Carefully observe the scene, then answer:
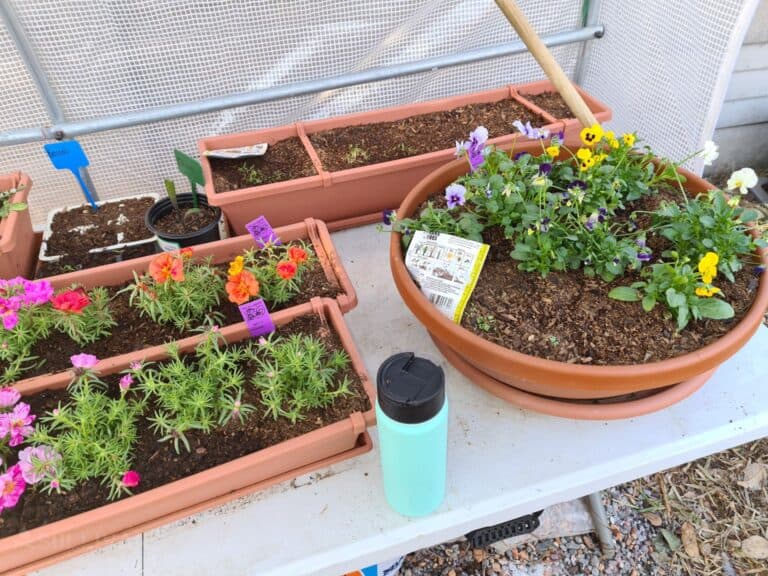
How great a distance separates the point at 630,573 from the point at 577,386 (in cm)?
94

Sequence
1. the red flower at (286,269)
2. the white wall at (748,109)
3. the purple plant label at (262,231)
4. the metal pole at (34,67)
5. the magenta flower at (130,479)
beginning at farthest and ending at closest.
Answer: the white wall at (748,109) → the metal pole at (34,67) → the purple plant label at (262,231) → the red flower at (286,269) → the magenta flower at (130,479)

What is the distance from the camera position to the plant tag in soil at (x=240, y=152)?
4.28 feet

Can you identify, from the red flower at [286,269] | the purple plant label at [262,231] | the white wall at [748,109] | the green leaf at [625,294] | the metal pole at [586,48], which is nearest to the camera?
the green leaf at [625,294]

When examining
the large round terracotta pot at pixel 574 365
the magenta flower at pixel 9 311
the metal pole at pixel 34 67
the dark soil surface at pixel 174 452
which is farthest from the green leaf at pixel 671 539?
the metal pole at pixel 34 67

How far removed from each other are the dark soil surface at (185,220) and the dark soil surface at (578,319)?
2.26ft

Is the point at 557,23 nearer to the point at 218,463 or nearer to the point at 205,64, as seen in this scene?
the point at 205,64

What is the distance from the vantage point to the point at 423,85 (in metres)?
1.63

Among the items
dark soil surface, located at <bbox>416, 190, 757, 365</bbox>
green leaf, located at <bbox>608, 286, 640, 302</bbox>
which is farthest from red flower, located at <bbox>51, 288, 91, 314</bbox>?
green leaf, located at <bbox>608, 286, 640, 302</bbox>

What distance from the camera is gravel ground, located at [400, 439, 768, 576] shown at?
1413 millimetres

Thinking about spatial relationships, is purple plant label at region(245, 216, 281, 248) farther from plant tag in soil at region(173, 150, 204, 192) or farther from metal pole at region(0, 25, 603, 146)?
metal pole at region(0, 25, 603, 146)

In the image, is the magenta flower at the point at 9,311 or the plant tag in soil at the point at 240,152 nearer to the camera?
the magenta flower at the point at 9,311

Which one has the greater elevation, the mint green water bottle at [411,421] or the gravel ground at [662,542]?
the mint green water bottle at [411,421]

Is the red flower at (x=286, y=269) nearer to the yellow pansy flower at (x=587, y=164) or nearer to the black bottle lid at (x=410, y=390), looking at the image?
the black bottle lid at (x=410, y=390)

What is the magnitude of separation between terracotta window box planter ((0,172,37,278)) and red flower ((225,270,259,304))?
545 millimetres
